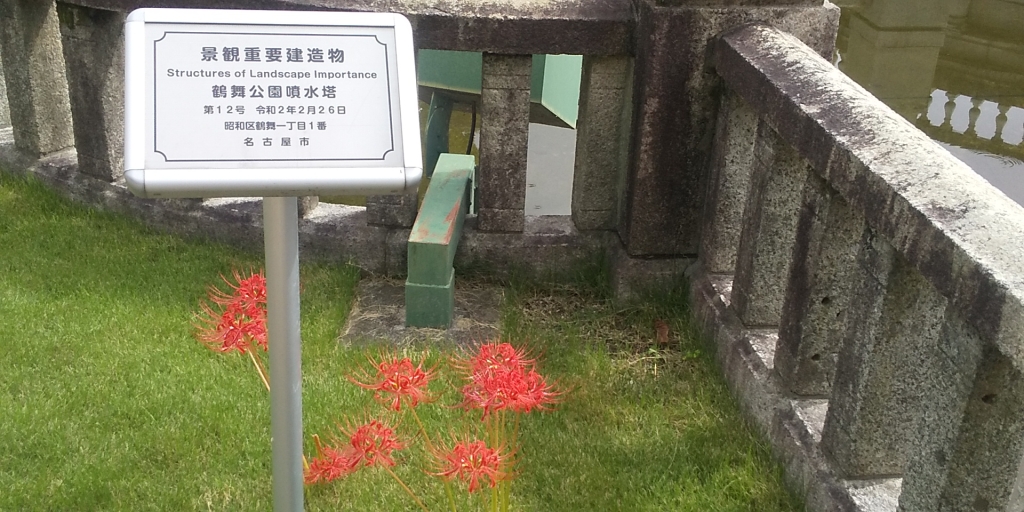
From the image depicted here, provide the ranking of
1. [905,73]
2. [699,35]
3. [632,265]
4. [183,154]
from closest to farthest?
[183,154] < [699,35] < [632,265] < [905,73]

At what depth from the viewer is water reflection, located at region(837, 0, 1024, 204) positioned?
6.68 metres

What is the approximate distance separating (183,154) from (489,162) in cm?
190

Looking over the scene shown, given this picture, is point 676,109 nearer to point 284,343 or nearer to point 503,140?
point 503,140

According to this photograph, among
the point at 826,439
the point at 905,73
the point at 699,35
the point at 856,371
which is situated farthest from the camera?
the point at 905,73

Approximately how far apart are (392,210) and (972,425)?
2.33 meters

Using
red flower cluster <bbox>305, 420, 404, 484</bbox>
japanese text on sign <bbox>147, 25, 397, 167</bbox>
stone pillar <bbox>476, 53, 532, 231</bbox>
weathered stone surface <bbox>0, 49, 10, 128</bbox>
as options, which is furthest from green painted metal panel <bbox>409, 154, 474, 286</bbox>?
weathered stone surface <bbox>0, 49, 10, 128</bbox>

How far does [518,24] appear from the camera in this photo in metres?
3.34

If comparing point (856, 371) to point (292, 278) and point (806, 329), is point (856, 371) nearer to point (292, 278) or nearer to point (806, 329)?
point (806, 329)

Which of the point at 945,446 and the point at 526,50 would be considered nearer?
the point at 945,446

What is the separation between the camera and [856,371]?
2.43 m

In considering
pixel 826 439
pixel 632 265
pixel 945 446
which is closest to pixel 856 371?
pixel 826 439

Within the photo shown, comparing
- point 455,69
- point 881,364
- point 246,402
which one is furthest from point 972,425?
point 455,69

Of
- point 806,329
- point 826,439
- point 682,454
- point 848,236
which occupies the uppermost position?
point 848,236

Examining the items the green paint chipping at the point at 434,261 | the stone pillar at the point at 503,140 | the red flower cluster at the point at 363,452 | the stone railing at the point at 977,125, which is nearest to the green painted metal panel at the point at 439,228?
the green paint chipping at the point at 434,261
